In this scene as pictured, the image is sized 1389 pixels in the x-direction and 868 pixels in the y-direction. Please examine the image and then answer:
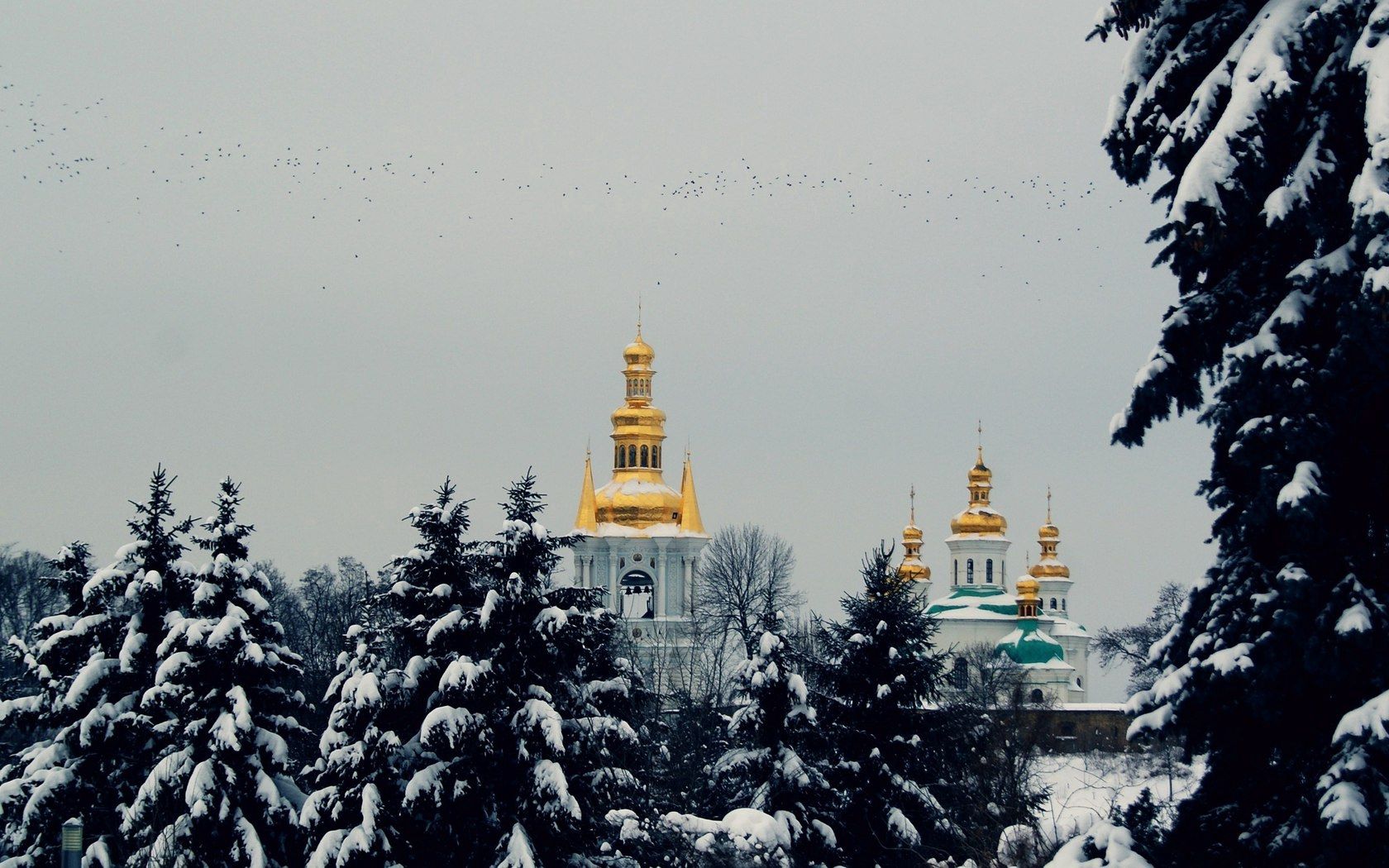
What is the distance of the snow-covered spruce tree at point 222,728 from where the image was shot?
25641mm

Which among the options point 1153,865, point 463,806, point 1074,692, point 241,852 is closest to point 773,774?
point 463,806

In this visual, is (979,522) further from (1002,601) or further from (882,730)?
(882,730)

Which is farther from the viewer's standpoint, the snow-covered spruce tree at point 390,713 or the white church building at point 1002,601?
the white church building at point 1002,601

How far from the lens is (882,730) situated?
27812 mm

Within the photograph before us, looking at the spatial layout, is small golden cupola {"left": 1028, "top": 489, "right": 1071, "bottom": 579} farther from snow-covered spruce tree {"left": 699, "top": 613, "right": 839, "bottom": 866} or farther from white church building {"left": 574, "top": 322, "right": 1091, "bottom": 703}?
Answer: snow-covered spruce tree {"left": 699, "top": 613, "right": 839, "bottom": 866}

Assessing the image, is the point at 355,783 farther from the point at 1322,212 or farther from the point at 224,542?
the point at 1322,212

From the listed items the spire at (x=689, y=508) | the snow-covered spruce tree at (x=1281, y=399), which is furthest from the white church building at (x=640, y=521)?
the snow-covered spruce tree at (x=1281, y=399)

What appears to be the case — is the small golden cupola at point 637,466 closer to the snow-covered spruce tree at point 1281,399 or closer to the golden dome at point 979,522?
A: the golden dome at point 979,522

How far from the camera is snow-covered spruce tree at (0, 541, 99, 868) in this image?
1056 inches

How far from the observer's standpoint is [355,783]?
2497cm

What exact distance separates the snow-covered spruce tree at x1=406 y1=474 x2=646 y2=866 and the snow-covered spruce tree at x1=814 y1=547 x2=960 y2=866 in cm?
301

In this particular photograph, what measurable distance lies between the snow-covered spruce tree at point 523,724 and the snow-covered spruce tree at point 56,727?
539cm

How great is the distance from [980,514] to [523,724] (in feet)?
321

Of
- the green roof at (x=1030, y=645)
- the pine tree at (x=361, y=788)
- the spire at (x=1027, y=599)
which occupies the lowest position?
the pine tree at (x=361, y=788)
